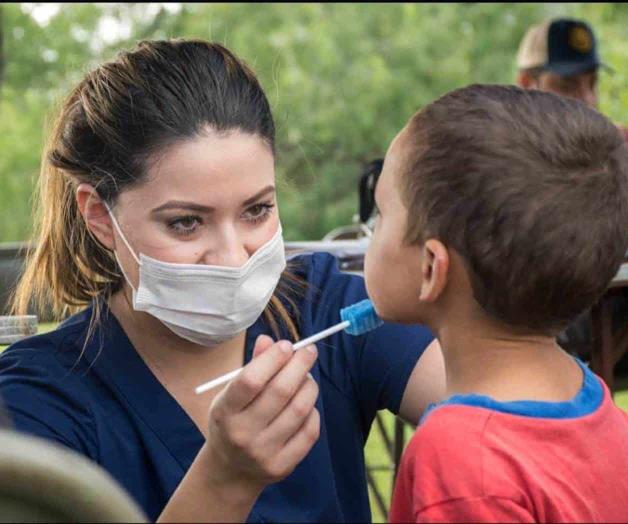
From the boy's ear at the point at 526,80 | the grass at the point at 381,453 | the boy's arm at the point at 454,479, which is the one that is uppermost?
the boy's arm at the point at 454,479

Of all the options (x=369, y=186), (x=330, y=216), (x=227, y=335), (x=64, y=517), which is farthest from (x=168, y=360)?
(x=330, y=216)

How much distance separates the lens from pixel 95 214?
6.15ft

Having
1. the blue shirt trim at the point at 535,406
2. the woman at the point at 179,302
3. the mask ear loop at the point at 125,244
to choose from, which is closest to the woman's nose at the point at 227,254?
the woman at the point at 179,302

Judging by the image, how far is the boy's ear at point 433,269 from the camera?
1.32 metres

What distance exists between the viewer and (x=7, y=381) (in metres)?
1.69

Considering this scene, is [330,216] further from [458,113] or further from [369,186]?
[458,113]

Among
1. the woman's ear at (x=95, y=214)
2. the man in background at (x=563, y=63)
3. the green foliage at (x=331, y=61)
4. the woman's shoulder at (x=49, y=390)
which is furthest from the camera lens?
the green foliage at (x=331, y=61)

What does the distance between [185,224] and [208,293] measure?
4.0 inches

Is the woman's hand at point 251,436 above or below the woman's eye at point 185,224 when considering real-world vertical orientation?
below

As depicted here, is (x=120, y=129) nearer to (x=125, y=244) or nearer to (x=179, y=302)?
(x=125, y=244)

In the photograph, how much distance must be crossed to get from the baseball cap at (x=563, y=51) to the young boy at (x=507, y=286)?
3.55 metres

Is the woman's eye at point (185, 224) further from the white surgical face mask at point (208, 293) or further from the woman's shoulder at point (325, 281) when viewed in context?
the woman's shoulder at point (325, 281)

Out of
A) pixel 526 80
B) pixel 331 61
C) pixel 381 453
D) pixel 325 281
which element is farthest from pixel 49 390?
pixel 331 61

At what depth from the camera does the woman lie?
1.69 m
